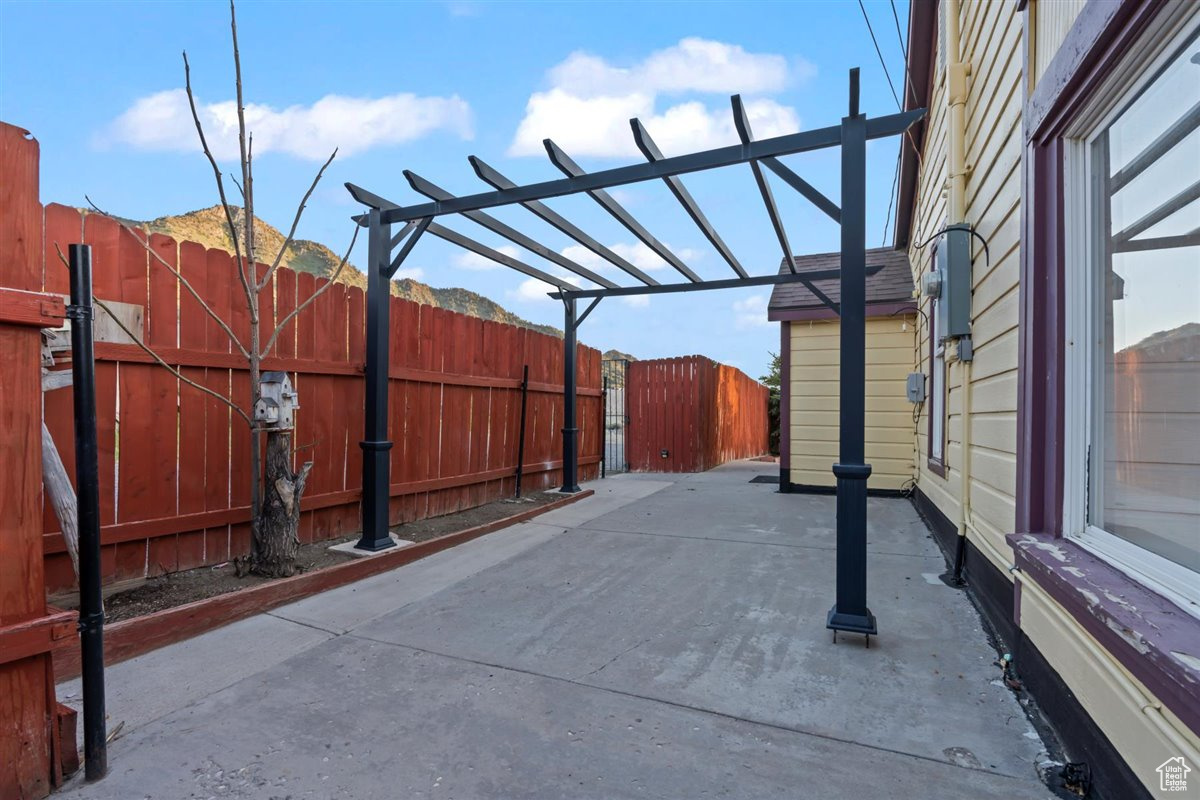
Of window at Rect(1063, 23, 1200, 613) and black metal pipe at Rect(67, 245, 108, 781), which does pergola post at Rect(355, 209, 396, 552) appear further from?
window at Rect(1063, 23, 1200, 613)

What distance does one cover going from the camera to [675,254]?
17.1 feet

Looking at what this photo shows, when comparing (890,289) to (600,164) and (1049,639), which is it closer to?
(600,164)

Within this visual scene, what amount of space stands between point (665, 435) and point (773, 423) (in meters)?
6.21

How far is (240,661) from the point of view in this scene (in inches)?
98.2

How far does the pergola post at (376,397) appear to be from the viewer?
405 cm

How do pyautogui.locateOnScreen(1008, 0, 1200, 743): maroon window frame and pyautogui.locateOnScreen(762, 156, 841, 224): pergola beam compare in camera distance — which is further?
pyautogui.locateOnScreen(762, 156, 841, 224): pergola beam

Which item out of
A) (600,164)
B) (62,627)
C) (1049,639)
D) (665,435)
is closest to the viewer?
(62,627)

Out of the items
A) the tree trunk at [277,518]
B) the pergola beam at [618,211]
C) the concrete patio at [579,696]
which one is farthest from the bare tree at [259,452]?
the pergola beam at [618,211]

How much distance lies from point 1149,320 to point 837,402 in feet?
19.4

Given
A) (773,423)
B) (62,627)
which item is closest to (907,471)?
(62,627)

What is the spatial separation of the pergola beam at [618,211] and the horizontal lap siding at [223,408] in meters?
1.93

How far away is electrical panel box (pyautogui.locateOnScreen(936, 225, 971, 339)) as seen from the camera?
340cm

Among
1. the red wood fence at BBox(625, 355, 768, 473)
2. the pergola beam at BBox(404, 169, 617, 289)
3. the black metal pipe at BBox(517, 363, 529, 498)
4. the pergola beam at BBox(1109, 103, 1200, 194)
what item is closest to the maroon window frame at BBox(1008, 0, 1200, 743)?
the pergola beam at BBox(1109, 103, 1200, 194)

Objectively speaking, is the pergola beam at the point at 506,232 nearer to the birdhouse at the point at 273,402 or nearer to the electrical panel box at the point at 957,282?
the birdhouse at the point at 273,402
